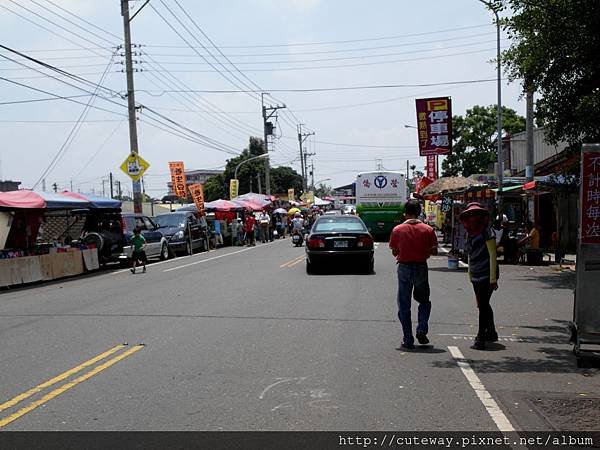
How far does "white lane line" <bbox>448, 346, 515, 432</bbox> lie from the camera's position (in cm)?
521

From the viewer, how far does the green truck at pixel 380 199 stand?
34.2m

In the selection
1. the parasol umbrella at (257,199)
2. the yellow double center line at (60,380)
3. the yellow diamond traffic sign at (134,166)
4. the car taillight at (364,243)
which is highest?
the yellow diamond traffic sign at (134,166)

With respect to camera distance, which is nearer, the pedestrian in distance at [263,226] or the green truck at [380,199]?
the green truck at [380,199]

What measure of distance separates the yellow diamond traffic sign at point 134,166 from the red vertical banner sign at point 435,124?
Answer: 41.1ft

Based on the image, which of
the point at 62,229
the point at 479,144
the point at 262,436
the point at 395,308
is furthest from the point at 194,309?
the point at 479,144

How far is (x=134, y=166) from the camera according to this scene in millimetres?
27016

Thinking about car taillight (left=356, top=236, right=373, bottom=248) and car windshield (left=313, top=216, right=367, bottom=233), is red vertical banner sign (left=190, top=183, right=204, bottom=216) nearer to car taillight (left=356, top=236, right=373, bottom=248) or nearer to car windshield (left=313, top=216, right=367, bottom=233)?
→ car windshield (left=313, top=216, right=367, bottom=233)

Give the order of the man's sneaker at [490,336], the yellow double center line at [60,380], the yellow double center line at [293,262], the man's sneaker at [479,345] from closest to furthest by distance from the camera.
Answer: the yellow double center line at [60,380]
the man's sneaker at [479,345]
the man's sneaker at [490,336]
the yellow double center line at [293,262]

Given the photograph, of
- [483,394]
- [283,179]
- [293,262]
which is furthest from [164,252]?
[283,179]

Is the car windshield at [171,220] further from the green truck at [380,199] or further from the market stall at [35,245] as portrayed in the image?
the green truck at [380,199]

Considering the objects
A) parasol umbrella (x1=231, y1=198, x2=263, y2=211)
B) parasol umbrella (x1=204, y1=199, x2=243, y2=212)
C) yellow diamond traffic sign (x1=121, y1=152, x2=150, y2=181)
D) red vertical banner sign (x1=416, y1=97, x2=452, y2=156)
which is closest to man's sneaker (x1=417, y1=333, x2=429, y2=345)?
yellow diamond traffic sign (x1=121, y1=152, x2=150, y2=181)

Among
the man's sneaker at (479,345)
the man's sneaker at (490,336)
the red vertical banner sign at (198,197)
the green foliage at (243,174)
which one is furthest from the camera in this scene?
the green foliage at (243,174)

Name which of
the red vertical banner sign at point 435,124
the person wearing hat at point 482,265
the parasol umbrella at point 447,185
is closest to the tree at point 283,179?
the red vertical banner sign at point 435,124

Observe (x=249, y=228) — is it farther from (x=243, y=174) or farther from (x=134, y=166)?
(x=243, y=174)
